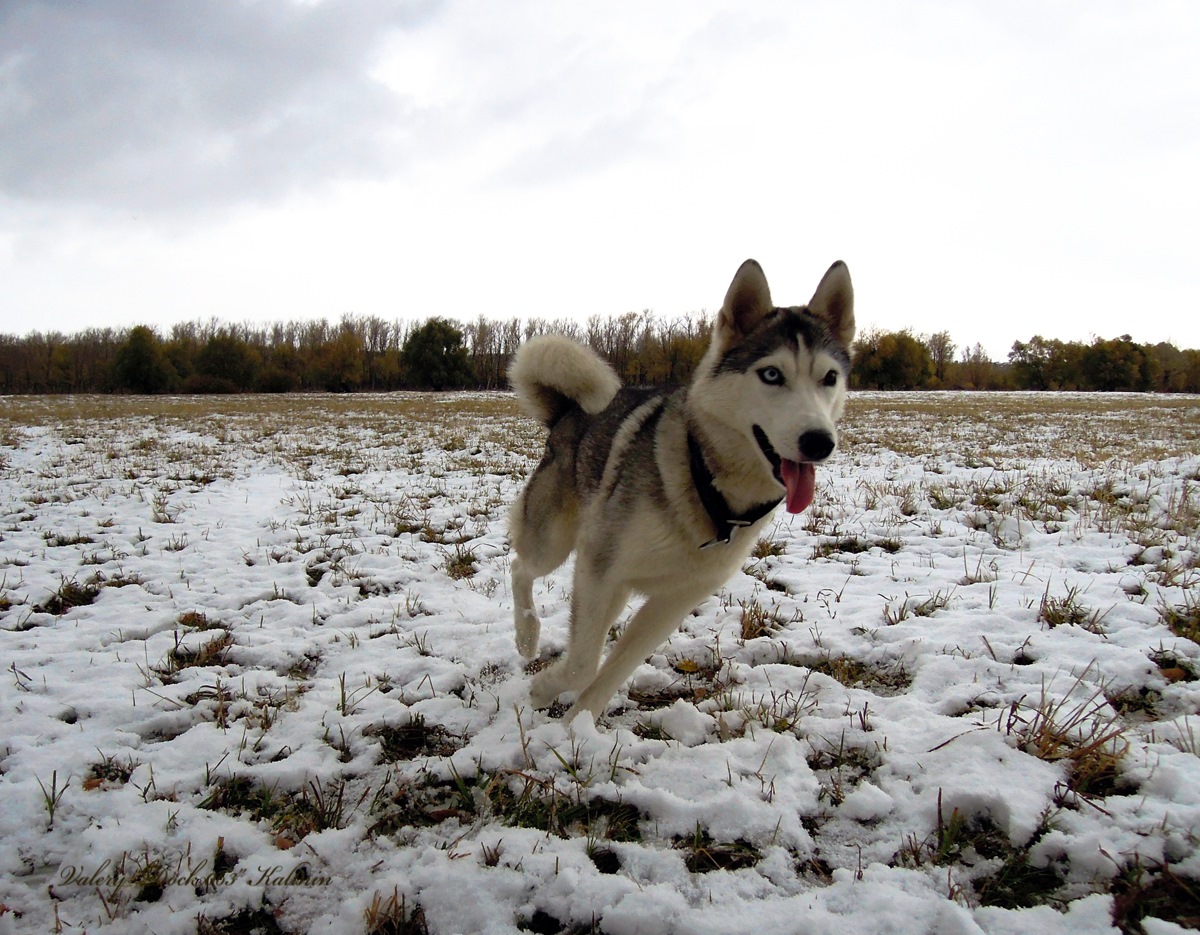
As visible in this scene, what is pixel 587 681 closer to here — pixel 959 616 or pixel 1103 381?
pixel 959 616

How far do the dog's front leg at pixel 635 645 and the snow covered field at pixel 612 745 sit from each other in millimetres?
189

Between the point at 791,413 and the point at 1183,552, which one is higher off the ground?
the point at 791,413

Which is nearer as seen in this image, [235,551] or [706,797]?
[706,797]

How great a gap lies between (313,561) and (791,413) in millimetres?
4426

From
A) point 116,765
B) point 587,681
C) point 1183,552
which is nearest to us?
point 116,765

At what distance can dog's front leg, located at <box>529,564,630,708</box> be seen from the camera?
3.08m

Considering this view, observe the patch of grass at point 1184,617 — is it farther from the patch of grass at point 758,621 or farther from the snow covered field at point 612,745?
the patch of grass at point 758,621

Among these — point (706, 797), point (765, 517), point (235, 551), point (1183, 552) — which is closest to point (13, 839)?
point (706, 797)

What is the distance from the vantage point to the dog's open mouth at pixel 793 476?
270cm

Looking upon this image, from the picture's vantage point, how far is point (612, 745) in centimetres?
265

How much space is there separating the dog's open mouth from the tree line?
185 feet

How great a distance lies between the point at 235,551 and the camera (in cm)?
557

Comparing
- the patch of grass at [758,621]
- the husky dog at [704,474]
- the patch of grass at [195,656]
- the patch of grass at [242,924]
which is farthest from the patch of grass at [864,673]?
the patch of grass at [195,656]

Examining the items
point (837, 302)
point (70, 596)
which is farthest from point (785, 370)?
point (70, 596)
